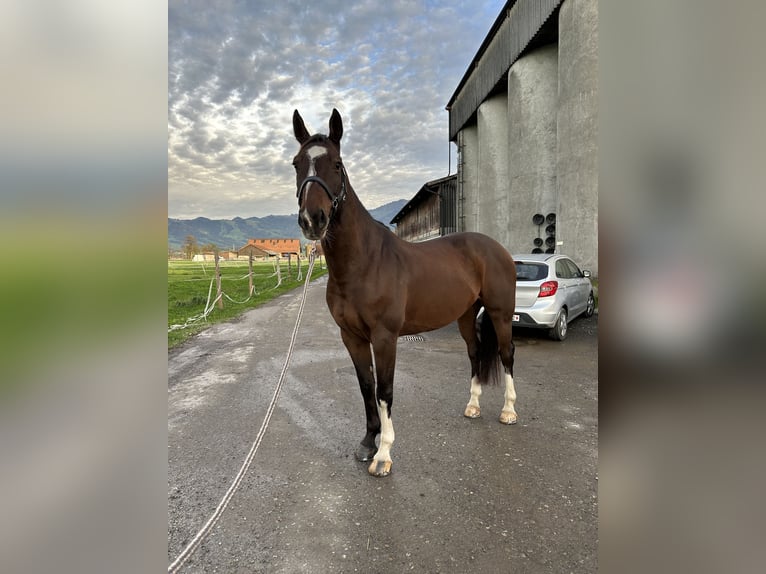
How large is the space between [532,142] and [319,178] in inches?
542

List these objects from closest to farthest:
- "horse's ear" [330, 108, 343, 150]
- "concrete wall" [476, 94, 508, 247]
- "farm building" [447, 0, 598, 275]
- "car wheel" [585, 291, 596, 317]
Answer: "horse's ear" [330, 108, 343, 150], "car wheel" [585, 291, 596, 317], "farm building" [447, 0, 598, 275], "concrete wall" [476, 94, 508, 247]

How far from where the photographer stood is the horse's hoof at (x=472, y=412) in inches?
138

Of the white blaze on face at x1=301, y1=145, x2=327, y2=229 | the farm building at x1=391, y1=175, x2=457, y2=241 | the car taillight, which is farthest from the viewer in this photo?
the farm building at x1=391, y1=175, x2=457, y2=241

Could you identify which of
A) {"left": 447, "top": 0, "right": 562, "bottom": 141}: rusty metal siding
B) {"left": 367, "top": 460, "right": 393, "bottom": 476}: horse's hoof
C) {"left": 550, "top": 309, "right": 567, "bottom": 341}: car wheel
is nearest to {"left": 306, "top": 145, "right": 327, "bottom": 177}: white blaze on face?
{"left": 367, "top": 460, "right": 393, "bottom": 476}: horse's hoof

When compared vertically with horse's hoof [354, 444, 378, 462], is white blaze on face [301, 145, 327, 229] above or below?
above

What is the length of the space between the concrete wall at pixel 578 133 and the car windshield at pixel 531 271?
13.0 feet

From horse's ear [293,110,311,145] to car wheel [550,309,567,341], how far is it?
17.6ft

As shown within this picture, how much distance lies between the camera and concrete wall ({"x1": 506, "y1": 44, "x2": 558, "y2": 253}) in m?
13.7

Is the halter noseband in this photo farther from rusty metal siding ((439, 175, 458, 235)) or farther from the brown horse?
rusty metal siding ((439, 175, 458, 235))

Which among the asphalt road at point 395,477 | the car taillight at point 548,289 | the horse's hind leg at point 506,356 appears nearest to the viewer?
the asphalt road at point 395,477

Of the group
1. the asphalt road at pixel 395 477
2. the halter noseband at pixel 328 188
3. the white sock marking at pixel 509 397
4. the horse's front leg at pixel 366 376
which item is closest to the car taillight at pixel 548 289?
the asphalt road at pixel 395 477

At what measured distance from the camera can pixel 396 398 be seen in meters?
4.03

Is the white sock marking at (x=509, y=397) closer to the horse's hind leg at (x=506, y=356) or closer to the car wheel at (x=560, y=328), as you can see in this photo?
the horse's hind leg at (x=506, y=356)
